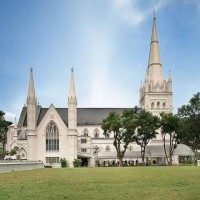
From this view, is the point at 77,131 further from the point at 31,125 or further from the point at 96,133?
the point at 96,133

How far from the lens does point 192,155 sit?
326 feet

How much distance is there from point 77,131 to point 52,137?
25.3 feet

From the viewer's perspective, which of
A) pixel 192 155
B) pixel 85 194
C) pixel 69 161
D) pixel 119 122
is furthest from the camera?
pixel 192 155

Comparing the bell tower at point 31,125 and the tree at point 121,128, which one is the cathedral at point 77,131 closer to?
the bell tower at point 31,125

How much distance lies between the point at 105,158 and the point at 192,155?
22143mm

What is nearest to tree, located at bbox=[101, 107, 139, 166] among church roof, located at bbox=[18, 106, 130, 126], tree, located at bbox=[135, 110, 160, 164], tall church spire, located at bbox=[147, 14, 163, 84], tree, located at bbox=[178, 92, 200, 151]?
tree, located at bbox=[135, 110, 160, 164]

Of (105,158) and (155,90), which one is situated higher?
(155,90)

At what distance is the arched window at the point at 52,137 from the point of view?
92.5 m

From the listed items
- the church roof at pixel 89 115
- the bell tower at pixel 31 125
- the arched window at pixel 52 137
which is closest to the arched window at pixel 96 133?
the church roof at pixel 89 115

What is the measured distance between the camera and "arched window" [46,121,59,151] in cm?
9250

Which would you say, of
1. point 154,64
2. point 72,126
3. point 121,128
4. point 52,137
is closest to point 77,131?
point 72,126

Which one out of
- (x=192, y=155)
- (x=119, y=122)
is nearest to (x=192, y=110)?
(x=119, y=122)

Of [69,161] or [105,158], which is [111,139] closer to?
[105,158]

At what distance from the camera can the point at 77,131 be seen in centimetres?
9819
